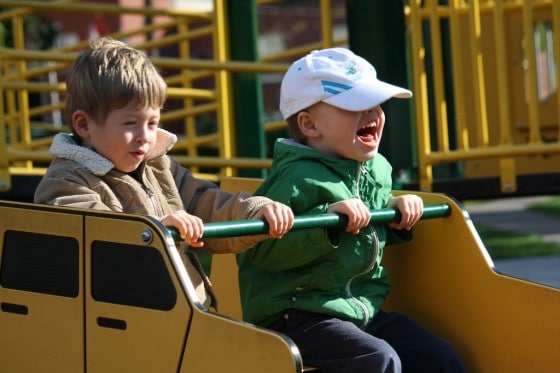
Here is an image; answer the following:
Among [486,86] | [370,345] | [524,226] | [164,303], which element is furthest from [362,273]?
[524,226]

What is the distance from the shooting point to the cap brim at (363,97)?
384 centimetres

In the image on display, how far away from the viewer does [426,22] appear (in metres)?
8.16

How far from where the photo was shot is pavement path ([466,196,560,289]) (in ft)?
24.4

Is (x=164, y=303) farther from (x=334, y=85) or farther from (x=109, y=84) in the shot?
(x=334, y=85)

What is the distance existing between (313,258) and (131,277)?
0.64m

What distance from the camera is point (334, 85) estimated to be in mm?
3910

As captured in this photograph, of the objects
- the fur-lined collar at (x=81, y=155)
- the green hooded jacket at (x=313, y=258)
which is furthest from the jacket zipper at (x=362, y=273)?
the fur-lined collar at (x=81, y=155)

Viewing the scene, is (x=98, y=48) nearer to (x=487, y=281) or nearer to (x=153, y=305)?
(x=153, y=305)

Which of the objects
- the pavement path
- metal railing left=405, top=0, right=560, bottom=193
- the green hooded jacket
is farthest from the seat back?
metal railing left=405, top=0, right=560, bottom=193

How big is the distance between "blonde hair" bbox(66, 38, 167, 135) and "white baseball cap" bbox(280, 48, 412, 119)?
46cm

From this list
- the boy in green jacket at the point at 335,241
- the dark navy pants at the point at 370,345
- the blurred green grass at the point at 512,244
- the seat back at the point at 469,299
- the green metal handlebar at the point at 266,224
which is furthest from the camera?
the blurred green grass at the point at 512,244

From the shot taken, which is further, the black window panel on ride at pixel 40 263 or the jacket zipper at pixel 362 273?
the jacket zipper at pixel 362 273

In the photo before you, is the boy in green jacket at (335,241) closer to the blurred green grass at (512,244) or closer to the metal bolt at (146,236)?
the metal bolt at (146,236)

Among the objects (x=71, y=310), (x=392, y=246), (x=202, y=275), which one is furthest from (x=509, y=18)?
(x=71, y=310)
